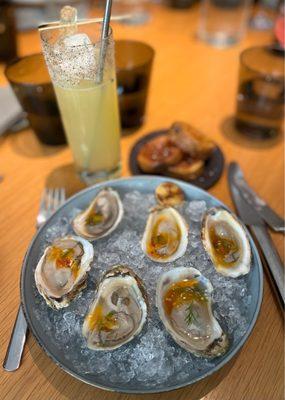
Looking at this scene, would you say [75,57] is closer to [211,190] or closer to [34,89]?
[34,89]

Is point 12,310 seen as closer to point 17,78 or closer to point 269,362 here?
point 269,362

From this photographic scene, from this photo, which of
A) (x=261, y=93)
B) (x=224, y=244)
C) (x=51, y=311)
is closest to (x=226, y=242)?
(x=224, y=244)

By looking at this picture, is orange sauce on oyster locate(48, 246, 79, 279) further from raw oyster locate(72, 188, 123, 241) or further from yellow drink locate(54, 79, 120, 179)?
yellow drink locate(54, 79, 120, 179)

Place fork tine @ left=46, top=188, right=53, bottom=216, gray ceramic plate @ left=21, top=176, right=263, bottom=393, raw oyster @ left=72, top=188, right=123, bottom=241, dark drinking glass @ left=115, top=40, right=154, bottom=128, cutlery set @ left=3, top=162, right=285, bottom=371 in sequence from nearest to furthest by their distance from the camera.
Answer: gray ceramic plate @ left=21, top=176, right=263, bottom=393, cutlery set @ left=3, top=162, right=285, bottom=371, raw oyster @ left=72, top=188, right=123, bottom=241, fork tine @ left=46, top=188, right=53, bottom=216, dark drinking glass @ left=115, top=40, right=154, bottom=128

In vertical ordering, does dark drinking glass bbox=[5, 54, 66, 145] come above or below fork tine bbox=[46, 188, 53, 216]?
above

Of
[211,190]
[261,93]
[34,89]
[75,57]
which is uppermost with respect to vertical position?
[75,57]

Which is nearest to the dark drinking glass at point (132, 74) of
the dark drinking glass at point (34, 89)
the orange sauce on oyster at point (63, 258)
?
the dark drinking glass at point (34, 89)

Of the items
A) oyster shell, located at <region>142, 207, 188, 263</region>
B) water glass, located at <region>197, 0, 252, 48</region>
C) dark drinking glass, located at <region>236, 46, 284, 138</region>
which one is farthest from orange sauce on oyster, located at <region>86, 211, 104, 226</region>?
water glass, located at <region>197, 0, 252, 48</region>

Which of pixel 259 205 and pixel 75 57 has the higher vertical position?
pixel 75 57
